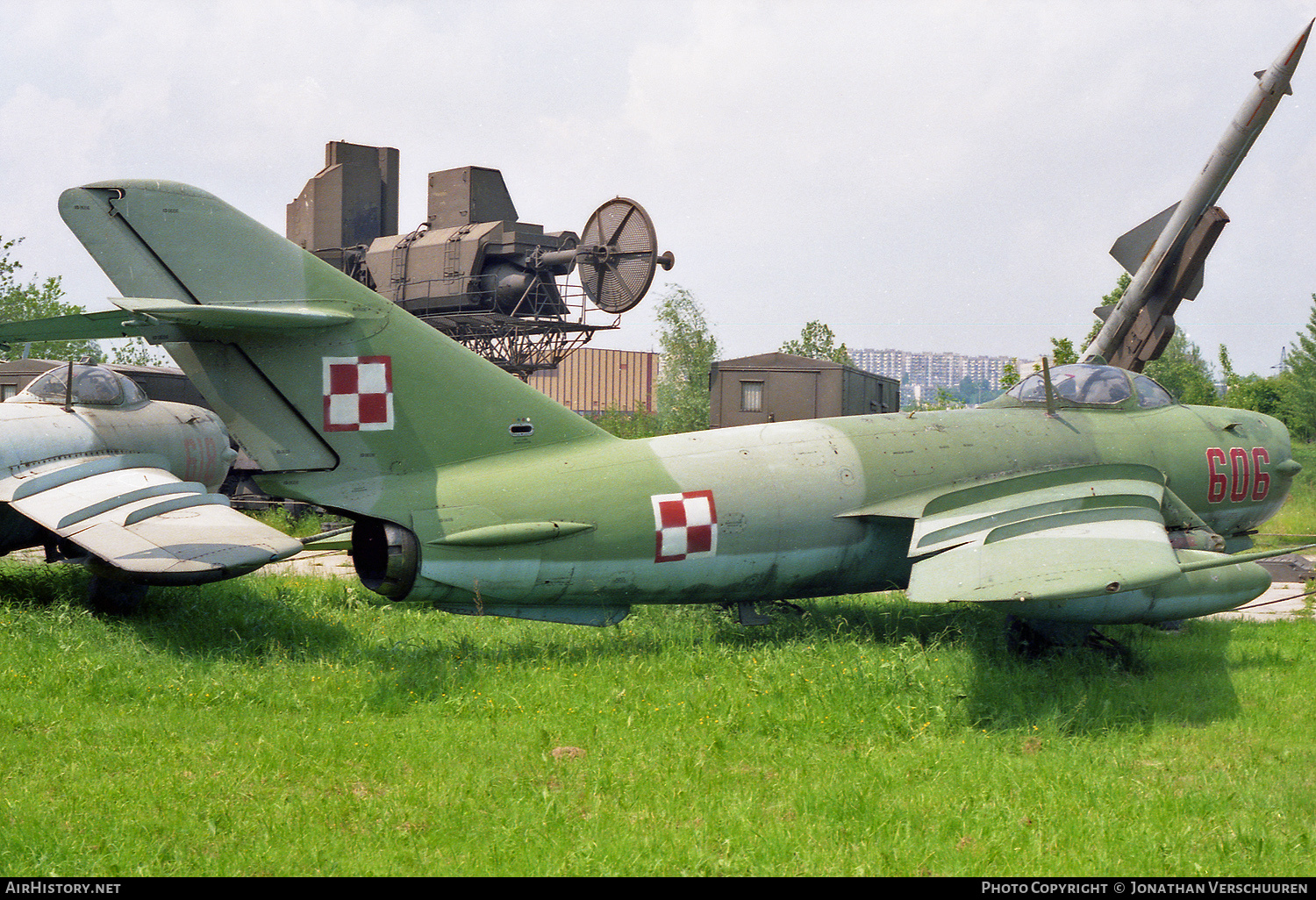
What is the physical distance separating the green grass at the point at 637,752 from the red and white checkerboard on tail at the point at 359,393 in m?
2.16

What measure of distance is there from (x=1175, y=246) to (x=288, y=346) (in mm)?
15871

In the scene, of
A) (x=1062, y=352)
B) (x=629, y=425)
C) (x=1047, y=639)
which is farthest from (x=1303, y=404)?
(x=1047, y=639)

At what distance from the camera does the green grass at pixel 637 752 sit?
5.39 m

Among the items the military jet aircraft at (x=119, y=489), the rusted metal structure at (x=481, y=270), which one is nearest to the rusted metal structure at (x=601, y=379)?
the rusted metal structure at (x=481, y=270)

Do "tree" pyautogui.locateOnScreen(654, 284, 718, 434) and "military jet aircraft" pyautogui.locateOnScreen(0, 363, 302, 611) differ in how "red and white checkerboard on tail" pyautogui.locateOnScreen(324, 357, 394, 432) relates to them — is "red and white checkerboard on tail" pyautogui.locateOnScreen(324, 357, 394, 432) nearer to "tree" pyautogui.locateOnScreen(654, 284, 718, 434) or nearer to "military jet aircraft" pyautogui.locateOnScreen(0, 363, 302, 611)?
"military jet aircraft" pyautogui.locateOnScreen(0, 363, 302, 611)

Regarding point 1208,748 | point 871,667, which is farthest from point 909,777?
point 1208,748

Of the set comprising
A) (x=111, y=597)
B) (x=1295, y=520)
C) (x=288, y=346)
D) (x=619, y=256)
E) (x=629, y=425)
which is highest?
(x=619, y=256)

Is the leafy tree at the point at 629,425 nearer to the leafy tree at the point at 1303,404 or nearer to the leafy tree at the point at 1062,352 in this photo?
the leafy tree at the point at 1062,352

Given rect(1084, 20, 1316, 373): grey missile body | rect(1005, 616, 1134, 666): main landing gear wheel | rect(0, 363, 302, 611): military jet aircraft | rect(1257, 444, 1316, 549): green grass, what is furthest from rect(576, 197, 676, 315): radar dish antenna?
rect(1005, 616, 1134, 666): main landing gear wheel

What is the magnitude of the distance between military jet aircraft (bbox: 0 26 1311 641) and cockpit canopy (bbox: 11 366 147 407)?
5105 millimetres

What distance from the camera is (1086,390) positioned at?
37.5 feet

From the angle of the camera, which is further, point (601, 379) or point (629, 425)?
point (601, 379)

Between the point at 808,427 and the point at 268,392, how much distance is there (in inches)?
206

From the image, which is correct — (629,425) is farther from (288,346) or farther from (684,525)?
(288,346)
